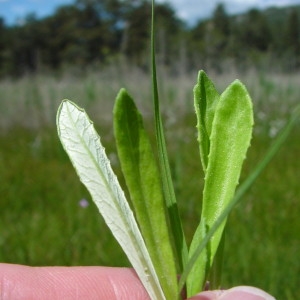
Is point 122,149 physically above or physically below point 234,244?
above

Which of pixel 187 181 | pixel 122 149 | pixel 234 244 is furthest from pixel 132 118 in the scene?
pixel 187 181

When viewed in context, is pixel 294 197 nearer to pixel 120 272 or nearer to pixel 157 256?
pixel 120 272

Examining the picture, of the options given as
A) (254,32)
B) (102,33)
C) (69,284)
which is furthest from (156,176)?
(102,33)

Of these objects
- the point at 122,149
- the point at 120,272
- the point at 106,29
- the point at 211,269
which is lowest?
the point at 120,272

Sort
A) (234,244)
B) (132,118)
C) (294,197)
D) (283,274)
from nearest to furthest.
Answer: (132,118)
(283,274)
(234,244)
(294,197)

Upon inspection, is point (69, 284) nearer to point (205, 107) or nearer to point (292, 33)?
point (205, 107)

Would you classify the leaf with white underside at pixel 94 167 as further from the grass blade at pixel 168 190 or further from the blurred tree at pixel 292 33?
the blurred tree at pixel 292 33
